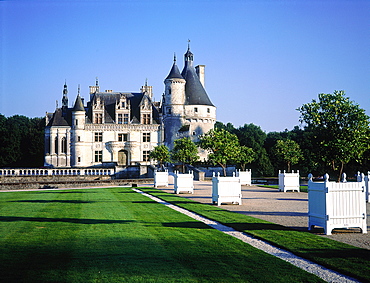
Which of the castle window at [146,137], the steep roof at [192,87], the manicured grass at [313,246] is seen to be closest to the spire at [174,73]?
the steep roof at [192,87]

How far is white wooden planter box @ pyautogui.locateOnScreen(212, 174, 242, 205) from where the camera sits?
16812mm

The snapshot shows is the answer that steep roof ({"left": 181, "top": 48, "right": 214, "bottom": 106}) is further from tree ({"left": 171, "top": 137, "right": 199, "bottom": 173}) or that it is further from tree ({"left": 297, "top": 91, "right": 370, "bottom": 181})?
tree ({"left": 297, "top": 91, "right": 370, "bottom": 181})

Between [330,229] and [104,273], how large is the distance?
534cm

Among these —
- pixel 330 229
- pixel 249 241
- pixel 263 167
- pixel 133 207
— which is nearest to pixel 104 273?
pixel 249 241

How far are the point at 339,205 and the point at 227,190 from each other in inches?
284

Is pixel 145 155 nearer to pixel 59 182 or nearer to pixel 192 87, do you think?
pixel 192 87

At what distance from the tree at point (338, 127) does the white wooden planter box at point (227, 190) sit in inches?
128

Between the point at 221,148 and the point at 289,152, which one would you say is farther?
the point at 289,152

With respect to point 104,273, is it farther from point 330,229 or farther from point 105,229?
point 330,229

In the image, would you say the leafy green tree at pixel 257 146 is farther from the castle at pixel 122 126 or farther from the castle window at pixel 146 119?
the castle window at pixel 146 119

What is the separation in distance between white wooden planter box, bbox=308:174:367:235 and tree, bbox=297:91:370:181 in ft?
20.0

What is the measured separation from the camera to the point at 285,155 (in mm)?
57156

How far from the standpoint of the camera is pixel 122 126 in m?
62.8

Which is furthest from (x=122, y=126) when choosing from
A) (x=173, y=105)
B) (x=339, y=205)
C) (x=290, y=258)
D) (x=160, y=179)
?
(x=290, y=258)
